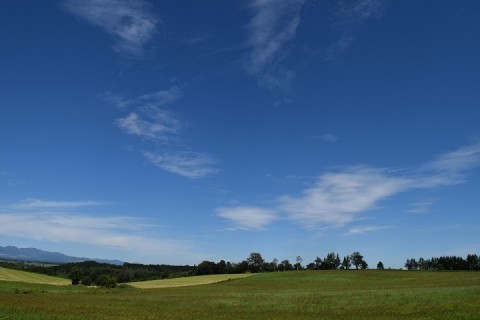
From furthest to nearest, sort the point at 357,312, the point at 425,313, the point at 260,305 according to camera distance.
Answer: the point at 260,305
the point at 357,312
the point at 425,313

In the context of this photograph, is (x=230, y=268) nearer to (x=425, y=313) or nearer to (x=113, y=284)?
(x=113, y=284)

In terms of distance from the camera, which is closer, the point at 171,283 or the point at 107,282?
the point at 107,282

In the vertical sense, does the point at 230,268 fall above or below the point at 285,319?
above

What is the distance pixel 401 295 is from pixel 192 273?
140 metres

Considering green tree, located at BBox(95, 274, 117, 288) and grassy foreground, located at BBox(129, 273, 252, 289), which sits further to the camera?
grassy foreground, located at BBox(129, 273, 252, 289)

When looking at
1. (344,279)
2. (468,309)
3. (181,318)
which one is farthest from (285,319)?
(344,279)

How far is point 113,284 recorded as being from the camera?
358 feet

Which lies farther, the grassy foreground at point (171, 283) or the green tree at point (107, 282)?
the grassy foreground at point (171, 283)

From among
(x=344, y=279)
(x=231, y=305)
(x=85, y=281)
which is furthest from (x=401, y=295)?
(x=85, y=281)

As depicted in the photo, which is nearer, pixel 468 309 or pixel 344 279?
pixel 468 309

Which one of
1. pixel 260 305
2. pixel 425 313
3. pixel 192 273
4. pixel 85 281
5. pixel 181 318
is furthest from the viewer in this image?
pixel 192 273

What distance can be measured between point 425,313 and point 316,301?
15030 millimetres

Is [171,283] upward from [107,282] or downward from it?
upward

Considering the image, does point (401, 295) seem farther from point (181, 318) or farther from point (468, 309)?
point (181, 318)
